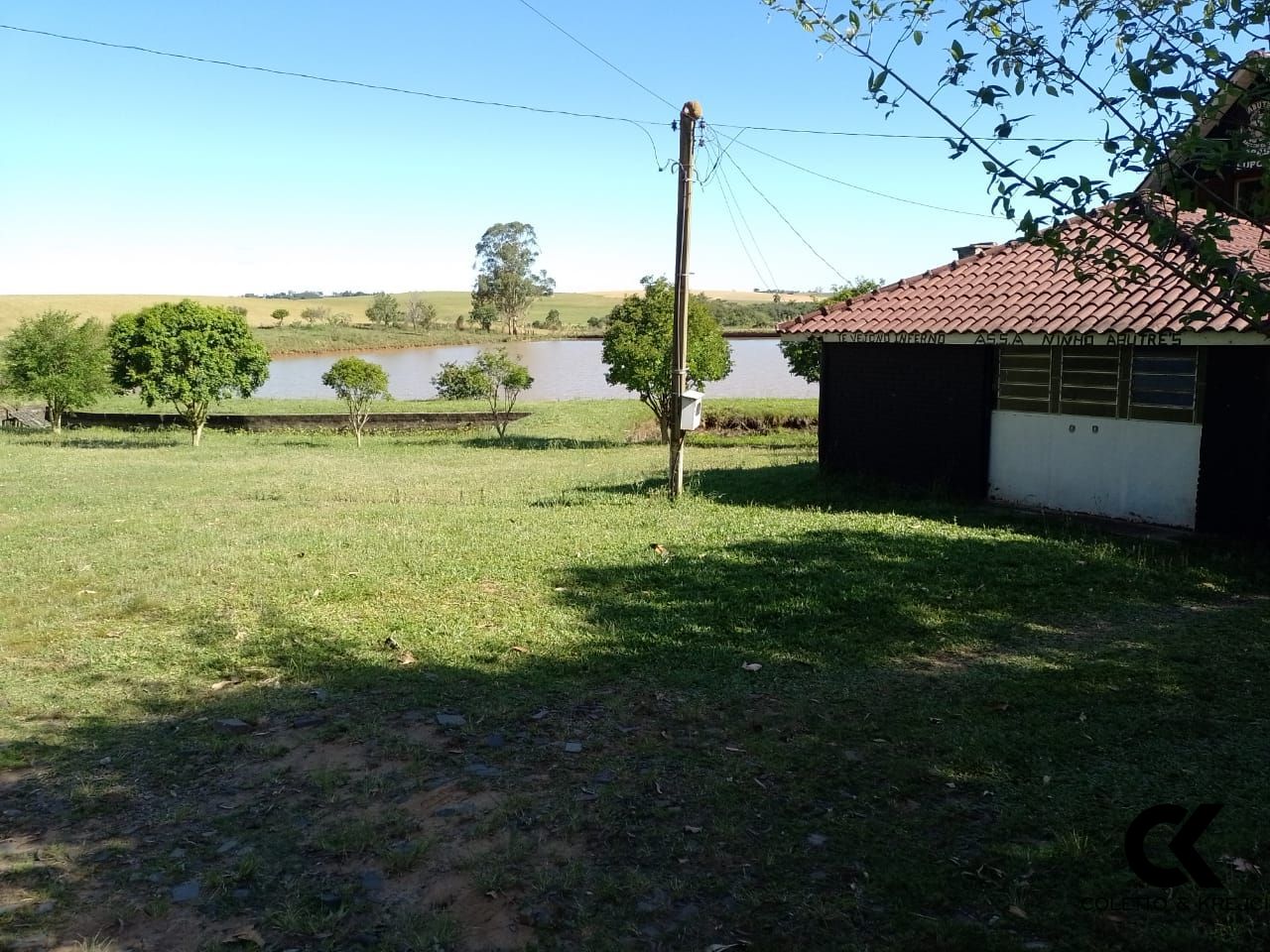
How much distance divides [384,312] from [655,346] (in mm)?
85181

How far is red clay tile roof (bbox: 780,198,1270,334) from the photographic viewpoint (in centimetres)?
1089

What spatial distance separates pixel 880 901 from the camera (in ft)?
11.9

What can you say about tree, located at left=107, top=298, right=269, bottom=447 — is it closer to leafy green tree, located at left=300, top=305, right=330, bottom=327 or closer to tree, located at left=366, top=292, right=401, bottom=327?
leafy green tree, located at left=300, top=305, right=330, bottom=327

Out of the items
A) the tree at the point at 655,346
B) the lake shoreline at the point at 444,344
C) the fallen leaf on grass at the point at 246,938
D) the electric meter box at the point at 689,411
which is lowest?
the fallen leaf on grass at the point at 246,938

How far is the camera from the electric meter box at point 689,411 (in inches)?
537

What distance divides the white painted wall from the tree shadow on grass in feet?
11.4

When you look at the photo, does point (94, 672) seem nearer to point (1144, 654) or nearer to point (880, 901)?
point (880, 901)

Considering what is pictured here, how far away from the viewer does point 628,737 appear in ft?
17.2

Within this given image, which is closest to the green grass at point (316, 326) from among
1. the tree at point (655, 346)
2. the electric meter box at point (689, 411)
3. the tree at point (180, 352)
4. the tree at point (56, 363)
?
the tree at point (56, 363)

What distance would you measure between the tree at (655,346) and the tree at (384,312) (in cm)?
8118

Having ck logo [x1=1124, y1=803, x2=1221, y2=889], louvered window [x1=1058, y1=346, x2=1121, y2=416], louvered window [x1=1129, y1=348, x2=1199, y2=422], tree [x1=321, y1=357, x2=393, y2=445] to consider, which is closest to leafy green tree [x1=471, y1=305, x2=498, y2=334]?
tree [x1=321, y1=357, x2=393, y2=445]

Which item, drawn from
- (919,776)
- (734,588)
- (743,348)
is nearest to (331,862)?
(919,776)

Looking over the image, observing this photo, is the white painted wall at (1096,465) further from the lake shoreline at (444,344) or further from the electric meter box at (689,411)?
the lake shoreline at (444,344)

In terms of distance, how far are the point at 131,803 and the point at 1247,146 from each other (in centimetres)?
522
